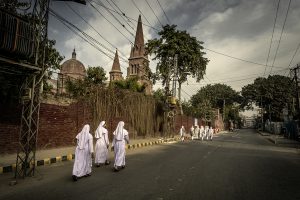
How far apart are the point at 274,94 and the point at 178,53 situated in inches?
1958

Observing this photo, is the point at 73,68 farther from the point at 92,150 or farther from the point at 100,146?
the point at 92,150

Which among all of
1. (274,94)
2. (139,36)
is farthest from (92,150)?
(274,94)

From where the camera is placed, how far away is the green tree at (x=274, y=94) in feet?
238

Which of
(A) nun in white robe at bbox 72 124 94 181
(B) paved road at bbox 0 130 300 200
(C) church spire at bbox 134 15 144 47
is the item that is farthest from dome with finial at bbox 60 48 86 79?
→ (A) nun in white robe at bbox 72 124 94 181

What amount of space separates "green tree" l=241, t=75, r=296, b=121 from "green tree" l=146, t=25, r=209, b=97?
134ft

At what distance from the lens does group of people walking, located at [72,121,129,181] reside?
27.5ft

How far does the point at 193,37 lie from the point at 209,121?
2918 cm

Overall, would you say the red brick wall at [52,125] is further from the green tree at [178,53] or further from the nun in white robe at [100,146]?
the green tree at [178,53]

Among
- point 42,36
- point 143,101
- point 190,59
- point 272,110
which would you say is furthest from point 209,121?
point 42,36

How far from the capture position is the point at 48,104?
48.3 ft

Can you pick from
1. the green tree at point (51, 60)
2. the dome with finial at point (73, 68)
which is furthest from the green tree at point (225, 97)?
the green tree at point (51, 60)

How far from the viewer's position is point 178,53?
35.7 m

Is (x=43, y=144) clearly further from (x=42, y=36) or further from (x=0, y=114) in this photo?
(x=42, y=36)

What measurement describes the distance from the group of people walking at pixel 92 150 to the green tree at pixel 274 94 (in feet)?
220
